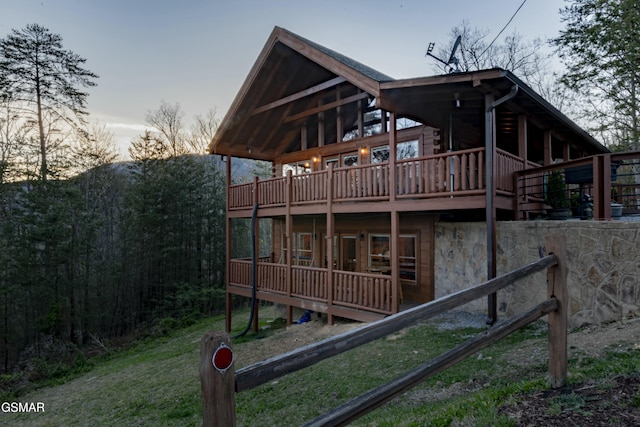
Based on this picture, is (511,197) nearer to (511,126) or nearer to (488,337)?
(511,126)

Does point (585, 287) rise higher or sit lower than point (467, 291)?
lower

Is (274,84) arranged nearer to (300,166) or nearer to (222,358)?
(300,166)

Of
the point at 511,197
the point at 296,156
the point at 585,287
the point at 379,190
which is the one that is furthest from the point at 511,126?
the point at 296,156

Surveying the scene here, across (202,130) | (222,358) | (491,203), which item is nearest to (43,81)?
(202,130)

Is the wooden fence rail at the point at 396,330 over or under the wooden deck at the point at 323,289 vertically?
over

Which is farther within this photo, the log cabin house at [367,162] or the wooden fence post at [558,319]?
the log cabin house at [367,162]

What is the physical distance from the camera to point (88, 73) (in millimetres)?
13734

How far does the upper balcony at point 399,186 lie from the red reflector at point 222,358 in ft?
18.9

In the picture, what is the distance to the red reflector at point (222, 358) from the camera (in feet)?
4.50

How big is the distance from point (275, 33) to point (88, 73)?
9223 mm

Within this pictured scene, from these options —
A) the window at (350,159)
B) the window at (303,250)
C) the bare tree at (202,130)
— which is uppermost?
the bare tree at (202,130)

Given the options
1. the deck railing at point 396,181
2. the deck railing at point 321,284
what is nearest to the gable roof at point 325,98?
the deck railing at point 396,181

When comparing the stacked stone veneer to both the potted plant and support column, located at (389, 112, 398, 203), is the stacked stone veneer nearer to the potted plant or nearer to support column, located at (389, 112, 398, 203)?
the potted plant

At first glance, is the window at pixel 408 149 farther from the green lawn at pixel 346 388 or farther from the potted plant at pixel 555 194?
the green lawn at pixel 346 388
